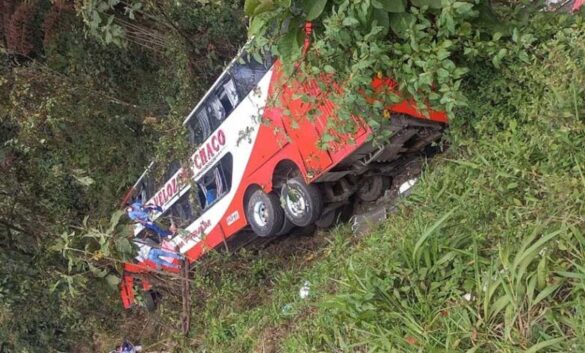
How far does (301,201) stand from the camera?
233 inches

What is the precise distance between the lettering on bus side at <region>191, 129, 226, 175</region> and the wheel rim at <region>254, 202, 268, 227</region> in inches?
32.1

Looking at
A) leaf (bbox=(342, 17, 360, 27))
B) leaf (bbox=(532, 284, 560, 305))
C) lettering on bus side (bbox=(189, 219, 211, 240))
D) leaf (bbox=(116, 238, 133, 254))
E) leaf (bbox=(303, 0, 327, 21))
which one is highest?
leaf (bbox=(303, 0, 327, 21))

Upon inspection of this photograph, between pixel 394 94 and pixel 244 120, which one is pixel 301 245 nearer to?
pixel 244 120

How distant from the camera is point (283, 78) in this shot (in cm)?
479

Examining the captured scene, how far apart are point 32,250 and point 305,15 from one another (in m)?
5.23

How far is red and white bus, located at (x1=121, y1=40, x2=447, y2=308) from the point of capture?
192 inches

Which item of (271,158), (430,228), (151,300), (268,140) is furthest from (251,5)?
(151,300)

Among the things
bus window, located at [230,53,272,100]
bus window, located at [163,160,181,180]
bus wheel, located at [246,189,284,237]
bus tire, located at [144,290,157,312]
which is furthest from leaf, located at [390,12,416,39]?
bus tire, located at [144,290,157,312]

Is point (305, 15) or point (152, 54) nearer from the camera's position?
point (305, 15)

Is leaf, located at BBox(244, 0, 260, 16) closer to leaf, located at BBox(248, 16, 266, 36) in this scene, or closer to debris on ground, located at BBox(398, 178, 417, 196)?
leaf, located at BBox(248, 16, 266, 36)

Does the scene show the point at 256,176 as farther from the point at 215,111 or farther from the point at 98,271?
the point at 98,271

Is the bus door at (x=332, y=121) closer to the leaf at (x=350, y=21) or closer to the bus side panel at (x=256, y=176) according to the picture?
the leaf at (x=350, y=21)

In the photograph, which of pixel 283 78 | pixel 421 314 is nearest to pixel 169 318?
pixel 283 78

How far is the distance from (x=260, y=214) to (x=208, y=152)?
102 centimetres
